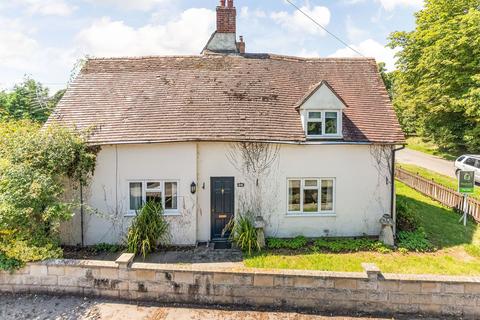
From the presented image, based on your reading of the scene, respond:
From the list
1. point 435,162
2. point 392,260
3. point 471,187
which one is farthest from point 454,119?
point 392,260

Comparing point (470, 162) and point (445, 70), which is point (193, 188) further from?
point (445, 70)

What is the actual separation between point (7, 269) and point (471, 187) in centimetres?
1623

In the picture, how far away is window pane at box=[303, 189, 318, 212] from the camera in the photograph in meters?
11.9

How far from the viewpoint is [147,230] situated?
10.5 metres

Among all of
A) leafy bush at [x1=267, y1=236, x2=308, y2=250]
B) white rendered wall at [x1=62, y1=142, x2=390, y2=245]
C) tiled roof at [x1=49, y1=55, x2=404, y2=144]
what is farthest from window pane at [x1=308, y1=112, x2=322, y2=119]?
leafy bush at [x1=267, y1=236, x2=308, y2=250]

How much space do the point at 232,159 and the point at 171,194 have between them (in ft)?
8.55

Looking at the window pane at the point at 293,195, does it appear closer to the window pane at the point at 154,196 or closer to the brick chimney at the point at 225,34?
the window pane at the point at 154,196

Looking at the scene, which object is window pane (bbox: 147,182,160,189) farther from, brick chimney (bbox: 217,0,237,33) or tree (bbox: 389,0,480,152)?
tree (bbox: 389,0,480,152)

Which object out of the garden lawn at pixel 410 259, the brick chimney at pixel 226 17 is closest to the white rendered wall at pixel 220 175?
the garden lawn at pixel 410 259

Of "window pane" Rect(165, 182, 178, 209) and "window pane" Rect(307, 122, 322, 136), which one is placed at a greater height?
"window pane" Rect(307, 122, 322, 136)

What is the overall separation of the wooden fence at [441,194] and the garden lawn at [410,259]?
4.96 feet

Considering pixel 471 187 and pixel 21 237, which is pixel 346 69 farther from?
pixel 21 237

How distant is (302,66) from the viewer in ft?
49.4

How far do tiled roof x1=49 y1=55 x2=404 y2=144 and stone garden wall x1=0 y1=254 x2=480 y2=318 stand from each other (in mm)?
5023
